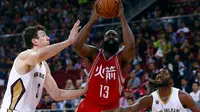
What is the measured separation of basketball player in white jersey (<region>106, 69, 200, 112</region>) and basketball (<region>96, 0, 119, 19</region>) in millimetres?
1556

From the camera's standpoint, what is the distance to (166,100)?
22.7ft

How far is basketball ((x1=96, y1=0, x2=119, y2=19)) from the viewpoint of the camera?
5.82 meters

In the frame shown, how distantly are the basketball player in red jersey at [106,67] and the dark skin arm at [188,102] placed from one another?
1.34 m

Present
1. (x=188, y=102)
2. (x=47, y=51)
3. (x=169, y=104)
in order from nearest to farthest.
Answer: (x=47, y=51) → (x=188, y=102) → (x=169, y=104)

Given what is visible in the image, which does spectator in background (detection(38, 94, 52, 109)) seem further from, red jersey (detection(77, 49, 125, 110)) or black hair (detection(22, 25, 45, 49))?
black hair (detection(22, 25, 45, 49))

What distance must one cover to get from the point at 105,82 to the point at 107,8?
0.98 metres

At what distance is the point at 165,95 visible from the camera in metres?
6.96

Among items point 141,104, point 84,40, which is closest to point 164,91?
point 141,104

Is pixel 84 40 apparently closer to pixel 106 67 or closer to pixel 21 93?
pixel 106 67

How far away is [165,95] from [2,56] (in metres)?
9.20

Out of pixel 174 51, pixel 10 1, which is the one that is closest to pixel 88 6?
pixel 10 1

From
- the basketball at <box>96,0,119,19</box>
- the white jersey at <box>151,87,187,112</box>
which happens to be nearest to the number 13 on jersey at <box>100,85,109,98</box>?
the basketball at <box>96,0,119,19</box>

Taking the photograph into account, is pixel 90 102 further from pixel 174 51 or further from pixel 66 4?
pixel 66 4

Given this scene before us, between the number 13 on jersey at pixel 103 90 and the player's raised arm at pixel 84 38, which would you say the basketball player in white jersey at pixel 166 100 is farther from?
the player's raised arm at pixel 84 38
